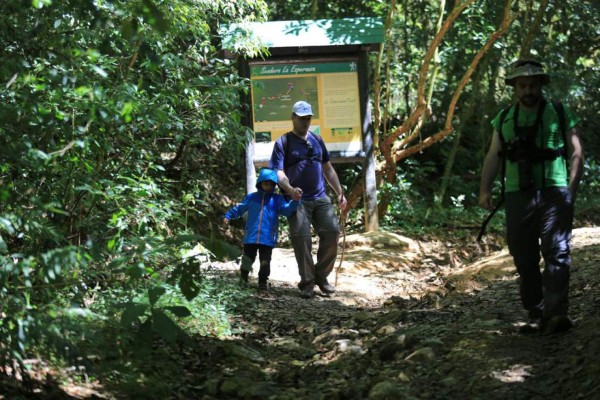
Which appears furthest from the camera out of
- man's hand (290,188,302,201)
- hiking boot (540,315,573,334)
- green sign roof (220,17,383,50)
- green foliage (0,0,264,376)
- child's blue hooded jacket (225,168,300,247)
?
green sign roof (220,17,383,50)

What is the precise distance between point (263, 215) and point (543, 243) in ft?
11.7

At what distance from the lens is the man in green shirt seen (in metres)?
5.64

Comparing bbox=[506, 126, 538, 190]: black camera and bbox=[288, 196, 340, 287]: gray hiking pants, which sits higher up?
bbox=[506, 126, 538, 190]: black camera

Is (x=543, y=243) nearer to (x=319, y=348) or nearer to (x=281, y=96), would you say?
(x=319, y=348)

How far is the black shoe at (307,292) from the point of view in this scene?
28.6ft

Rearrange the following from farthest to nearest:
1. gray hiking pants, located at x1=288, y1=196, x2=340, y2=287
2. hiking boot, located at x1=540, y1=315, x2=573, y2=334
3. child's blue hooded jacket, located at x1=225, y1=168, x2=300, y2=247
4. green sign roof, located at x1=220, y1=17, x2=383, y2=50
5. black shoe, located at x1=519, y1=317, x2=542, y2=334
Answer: green sign roof, located at x1=220, y1=17, x2=383, y2=50, gray hiking pants, located at x1=288, y1=196, x2=340, y2=287, child's blue hooded jacket, located at x1=225, y1=168, x2=300, y2=247, black shoe, located at x1=519, y1=317, x2=542, y2=334, hiking boot, located at x1=540, y1=315, x2=573, y2=334

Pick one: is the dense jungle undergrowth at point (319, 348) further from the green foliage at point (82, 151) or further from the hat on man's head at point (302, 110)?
the hat on man's head at point (302, 110)

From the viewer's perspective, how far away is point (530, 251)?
5898 mm

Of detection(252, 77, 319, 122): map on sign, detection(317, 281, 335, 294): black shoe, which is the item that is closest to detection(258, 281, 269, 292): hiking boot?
detection(317, 281, 335, 294): black shoe

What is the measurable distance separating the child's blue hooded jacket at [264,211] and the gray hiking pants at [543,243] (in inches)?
123

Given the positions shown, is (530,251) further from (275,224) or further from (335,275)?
(335,275)

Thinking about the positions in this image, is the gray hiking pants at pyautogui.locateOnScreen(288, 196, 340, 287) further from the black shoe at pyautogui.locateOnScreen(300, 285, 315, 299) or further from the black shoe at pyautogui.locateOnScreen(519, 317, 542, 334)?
the black shoe at pyautogui.locateOnScreen(519, 317, 542, 334)

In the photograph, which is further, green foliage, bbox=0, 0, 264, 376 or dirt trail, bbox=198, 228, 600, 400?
dirt trail, bbox=198, 228, 600, 400

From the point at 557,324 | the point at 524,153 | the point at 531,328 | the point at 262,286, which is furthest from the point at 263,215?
the point at 557,324
